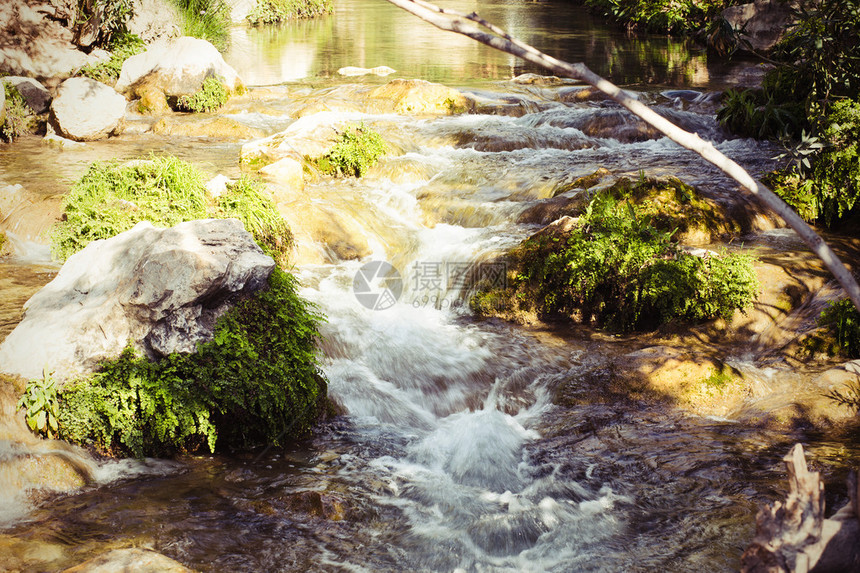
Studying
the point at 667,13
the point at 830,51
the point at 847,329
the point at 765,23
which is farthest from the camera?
the point at 667,13

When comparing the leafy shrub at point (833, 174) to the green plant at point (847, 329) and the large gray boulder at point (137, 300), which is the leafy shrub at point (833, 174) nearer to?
the green plant at point (847, 329)

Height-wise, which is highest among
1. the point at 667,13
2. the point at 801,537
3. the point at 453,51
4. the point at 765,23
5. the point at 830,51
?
the point at 667,13

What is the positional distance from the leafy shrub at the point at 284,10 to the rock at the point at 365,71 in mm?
17430

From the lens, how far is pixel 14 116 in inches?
545

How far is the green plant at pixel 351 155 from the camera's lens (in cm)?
1203

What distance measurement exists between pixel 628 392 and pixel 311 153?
7.62 m

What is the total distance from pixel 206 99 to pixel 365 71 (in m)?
7.25

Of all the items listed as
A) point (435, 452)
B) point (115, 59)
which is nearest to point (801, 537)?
point (435, 452)

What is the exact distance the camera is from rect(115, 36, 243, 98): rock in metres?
16.8

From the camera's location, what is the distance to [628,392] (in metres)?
6.70

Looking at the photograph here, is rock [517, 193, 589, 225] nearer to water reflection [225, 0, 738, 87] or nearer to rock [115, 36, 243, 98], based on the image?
rock [115, 36, 243, 98]

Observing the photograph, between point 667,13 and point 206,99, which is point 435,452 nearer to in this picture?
point 206,99

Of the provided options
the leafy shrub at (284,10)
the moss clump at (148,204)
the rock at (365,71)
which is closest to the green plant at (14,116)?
the moss clump at (148,204)

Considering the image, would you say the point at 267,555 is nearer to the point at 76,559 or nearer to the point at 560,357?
the point at 76,559
